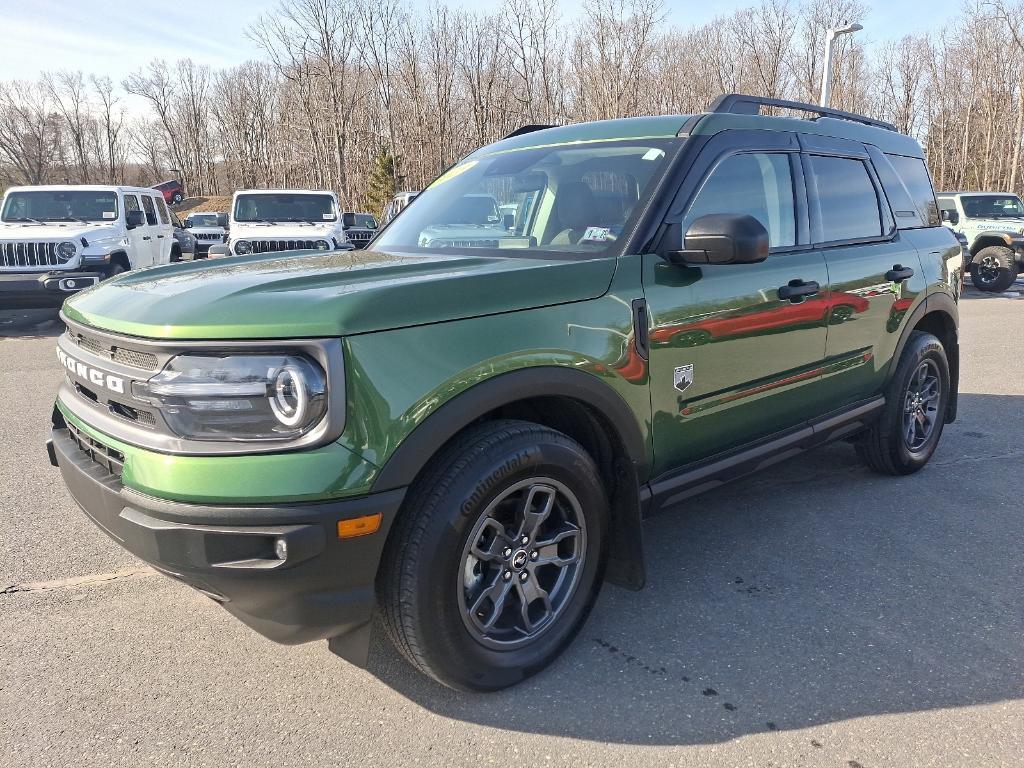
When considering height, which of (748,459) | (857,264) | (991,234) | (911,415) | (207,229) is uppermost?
(207,229)

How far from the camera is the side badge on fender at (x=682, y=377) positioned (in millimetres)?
2871

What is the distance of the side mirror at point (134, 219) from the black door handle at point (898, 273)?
37.3 ft

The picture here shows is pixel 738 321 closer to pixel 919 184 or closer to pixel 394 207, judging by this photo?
pixel 919 184

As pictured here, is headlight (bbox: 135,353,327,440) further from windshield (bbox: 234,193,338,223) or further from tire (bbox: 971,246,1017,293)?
tire (bbox: 971,246,1017,293)

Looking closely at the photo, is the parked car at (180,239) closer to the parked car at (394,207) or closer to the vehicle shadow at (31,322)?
the vehicle shadow at (31,322)

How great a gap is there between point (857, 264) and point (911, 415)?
4.08 feet

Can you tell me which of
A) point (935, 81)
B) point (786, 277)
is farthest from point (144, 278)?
point (935, 81)

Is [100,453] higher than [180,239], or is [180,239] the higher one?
[180,239]

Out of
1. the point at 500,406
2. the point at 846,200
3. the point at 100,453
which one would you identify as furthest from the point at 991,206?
the point at 100,453

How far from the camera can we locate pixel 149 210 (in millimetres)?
13281

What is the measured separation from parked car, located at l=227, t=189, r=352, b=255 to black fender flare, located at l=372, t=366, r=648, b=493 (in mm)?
10646

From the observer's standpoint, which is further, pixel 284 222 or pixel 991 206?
pixel 991 206

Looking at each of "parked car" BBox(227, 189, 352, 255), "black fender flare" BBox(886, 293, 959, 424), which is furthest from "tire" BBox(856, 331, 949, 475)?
"parked car" BBox(227, 189, 352, 255)

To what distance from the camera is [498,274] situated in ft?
8.05
